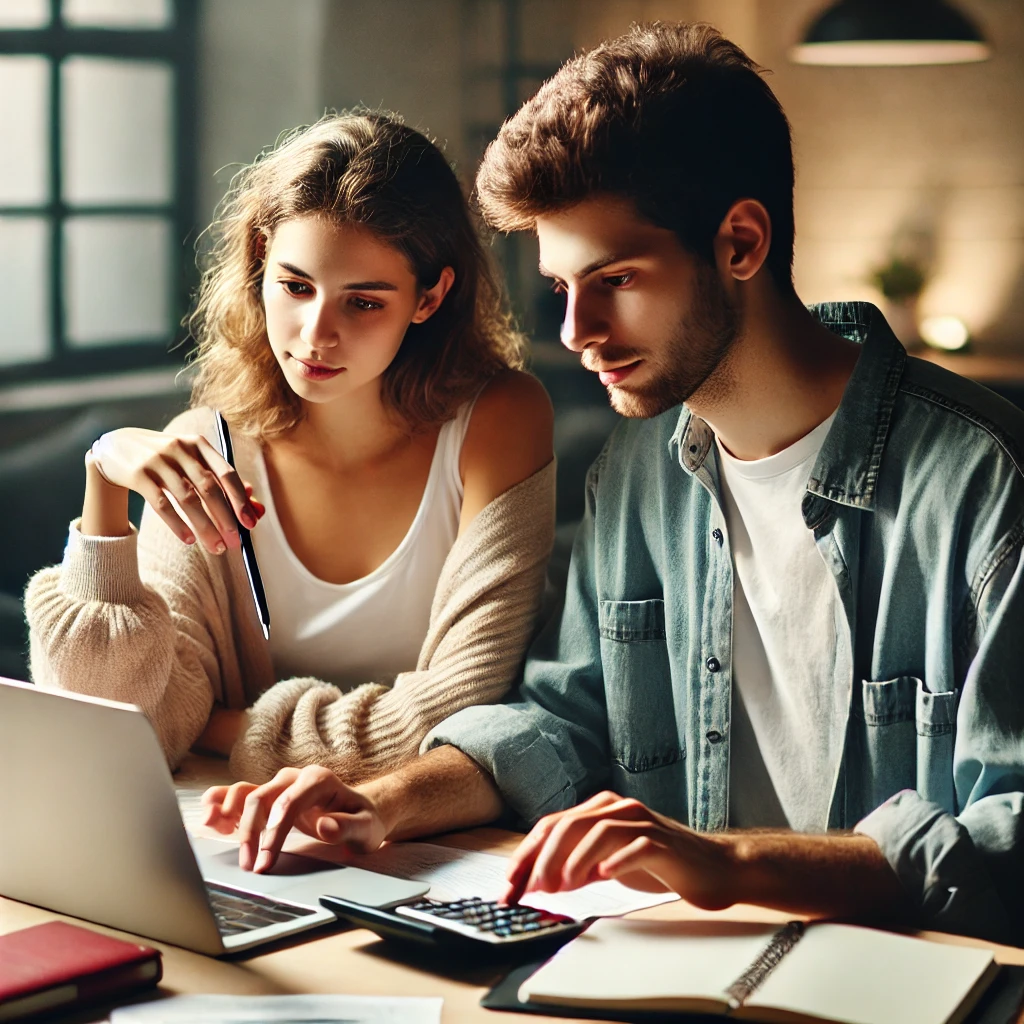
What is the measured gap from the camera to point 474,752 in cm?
138

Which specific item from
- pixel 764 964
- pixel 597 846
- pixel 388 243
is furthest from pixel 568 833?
pixel 388 243

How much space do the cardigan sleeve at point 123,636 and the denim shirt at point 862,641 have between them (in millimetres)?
349

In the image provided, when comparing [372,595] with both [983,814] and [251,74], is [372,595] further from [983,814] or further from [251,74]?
[251,74]

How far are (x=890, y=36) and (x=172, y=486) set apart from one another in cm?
114

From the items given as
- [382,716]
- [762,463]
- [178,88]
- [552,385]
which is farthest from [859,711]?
[178,88]

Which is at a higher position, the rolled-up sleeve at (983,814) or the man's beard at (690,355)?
the man's beard at (690,355)

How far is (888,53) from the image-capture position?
5.91 feet

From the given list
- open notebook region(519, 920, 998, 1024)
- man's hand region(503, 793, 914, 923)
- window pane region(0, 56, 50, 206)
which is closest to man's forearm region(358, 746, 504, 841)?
man's hand region(503, 793, 914, 923)

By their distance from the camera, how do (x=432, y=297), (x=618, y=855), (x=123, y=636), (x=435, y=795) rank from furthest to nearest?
(x=432, y=297) < (x=123, y=636) < (x=435, y=795) < (x=618, y=855)

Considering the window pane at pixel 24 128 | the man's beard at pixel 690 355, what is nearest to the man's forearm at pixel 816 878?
the man's beard at pixel 690 355

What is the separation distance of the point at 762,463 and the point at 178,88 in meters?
1.32

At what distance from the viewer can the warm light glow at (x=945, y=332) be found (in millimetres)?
1802

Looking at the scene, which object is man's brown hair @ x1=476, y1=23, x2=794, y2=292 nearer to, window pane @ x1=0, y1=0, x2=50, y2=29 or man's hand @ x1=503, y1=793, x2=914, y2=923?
man's hand @ x1=503, y1=793, x2=914, y2=923

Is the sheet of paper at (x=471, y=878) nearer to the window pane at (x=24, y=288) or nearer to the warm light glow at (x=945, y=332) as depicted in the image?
the warm light glow at (x=945, y=332)
